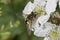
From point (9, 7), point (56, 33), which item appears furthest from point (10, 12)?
point (56, 33)

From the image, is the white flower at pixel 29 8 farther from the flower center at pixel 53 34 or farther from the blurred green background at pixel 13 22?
the flower center at pixel 53 34

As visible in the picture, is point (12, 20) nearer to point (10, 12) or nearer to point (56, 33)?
point (10, 12)

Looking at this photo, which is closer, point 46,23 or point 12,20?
point 46,23

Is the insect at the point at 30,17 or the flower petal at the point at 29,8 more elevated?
the flower petal at the point at 29,8

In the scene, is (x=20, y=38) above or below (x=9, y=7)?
below

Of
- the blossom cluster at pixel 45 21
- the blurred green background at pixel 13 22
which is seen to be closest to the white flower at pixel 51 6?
the blossom cluster at pixel 45 21

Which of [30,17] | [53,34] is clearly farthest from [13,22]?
[53,34]

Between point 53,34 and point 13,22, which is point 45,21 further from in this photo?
point 13,22
